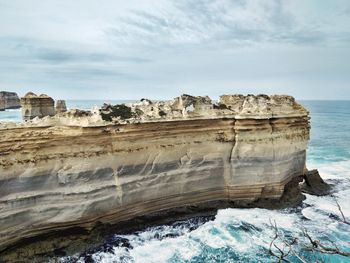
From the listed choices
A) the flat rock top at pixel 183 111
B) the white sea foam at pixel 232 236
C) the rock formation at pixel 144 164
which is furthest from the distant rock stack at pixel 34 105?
the white sea foam at pixel 232 236

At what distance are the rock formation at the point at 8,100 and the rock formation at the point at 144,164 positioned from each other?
51398 millimetres

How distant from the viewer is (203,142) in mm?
14695

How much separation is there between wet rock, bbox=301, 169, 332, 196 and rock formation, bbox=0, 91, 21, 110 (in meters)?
52.5

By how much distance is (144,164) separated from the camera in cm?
1341

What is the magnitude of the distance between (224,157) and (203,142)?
1258mm

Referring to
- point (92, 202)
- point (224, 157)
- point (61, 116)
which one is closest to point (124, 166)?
point (92, 202)

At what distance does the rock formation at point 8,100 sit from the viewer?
5841 cm

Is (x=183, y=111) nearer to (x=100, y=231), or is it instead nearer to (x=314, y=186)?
(x=100, y=231)

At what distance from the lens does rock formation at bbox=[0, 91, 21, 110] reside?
58412 mm

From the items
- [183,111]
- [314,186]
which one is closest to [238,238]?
[183,111]

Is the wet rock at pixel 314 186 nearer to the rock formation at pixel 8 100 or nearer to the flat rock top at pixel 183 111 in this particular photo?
the flat rock top at pixel 183 111

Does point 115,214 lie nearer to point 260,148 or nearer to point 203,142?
point 203,142

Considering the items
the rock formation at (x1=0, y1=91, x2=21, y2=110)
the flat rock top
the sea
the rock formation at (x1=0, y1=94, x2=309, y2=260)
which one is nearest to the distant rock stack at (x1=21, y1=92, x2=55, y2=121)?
the sea

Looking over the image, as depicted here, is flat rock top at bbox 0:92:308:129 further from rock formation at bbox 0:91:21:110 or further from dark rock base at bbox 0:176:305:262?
rock formation at bbox 0:91:21:110
